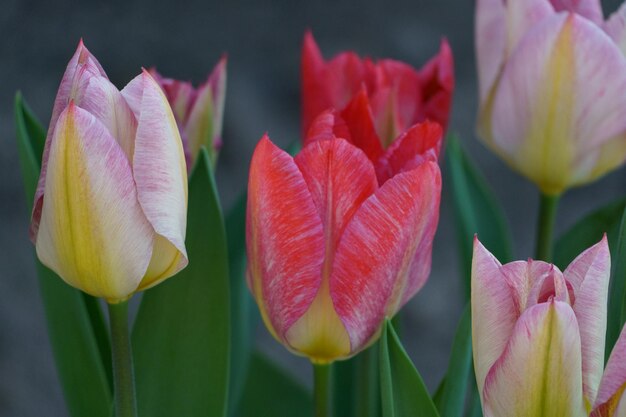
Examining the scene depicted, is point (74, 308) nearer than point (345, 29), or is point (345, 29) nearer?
point (74, 308)

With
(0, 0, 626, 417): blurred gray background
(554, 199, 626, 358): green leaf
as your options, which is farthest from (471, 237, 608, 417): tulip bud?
(0, 0, 626, 417): blurred gray background

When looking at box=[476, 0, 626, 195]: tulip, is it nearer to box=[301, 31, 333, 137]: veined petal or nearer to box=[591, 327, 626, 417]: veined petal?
box=[301, 31, 333, 137]: veined petal

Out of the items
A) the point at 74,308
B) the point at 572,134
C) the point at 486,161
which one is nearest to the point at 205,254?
the point at 74,308

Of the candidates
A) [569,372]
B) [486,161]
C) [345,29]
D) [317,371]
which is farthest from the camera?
[486,161]

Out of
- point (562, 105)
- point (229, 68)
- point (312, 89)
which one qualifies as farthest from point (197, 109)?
point (229, 68)

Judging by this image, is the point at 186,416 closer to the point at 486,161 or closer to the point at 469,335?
the point at 469,335

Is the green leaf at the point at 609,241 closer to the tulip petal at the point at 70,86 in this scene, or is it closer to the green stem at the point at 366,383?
the green stem at the point at 366,383

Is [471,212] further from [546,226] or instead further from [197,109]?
[197,109]
